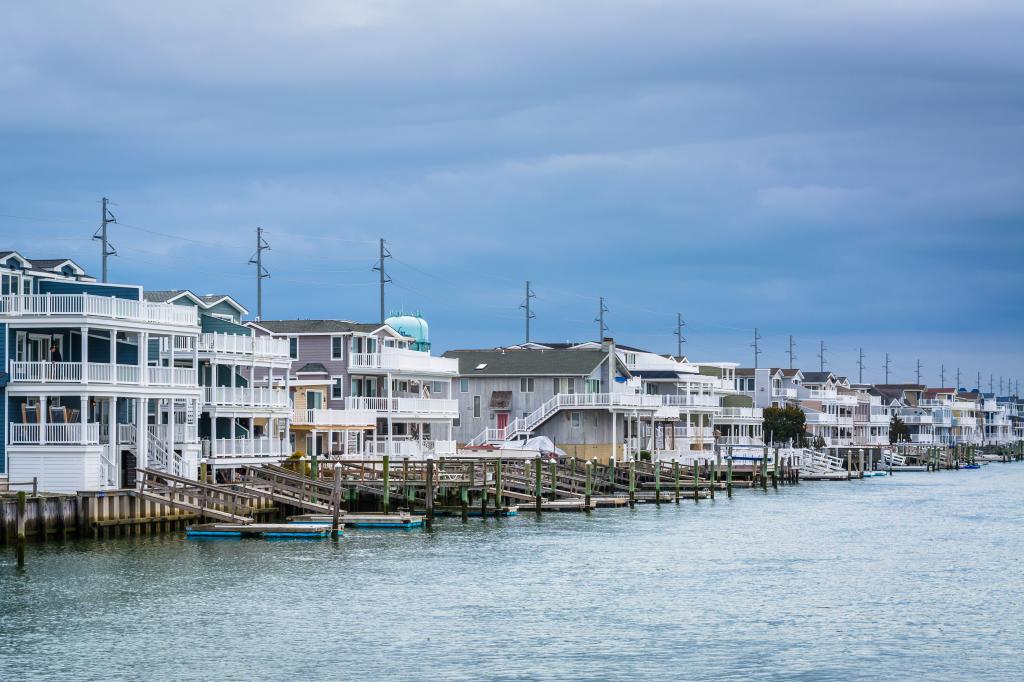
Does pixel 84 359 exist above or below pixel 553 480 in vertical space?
above

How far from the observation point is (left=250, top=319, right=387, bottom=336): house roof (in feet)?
309

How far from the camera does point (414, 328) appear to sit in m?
110

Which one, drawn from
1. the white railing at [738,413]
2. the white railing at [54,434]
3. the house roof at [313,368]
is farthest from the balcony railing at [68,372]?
the white railing at [738,413]

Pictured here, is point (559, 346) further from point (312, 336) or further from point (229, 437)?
point (229, 437)

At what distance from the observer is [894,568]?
56.5 meters

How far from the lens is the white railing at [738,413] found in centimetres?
13775

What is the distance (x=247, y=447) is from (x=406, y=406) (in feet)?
71.3

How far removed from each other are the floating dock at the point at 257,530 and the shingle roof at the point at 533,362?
48.6 metres

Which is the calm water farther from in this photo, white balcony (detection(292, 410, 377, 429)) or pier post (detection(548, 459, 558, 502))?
white balcony (detection(292, 410, 377, 429))

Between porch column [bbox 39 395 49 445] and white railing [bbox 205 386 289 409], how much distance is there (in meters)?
13.5

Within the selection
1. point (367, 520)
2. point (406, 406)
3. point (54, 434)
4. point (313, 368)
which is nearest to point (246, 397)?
point (367, 520)

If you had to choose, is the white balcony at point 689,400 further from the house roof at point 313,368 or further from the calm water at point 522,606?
the calm water at point 522,606

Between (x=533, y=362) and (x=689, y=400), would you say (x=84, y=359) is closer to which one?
(x=533, y=362)

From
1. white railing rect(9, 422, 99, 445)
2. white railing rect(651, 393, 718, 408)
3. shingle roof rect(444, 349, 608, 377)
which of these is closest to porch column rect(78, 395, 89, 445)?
white railing rect(9, 422, 99, 445)
